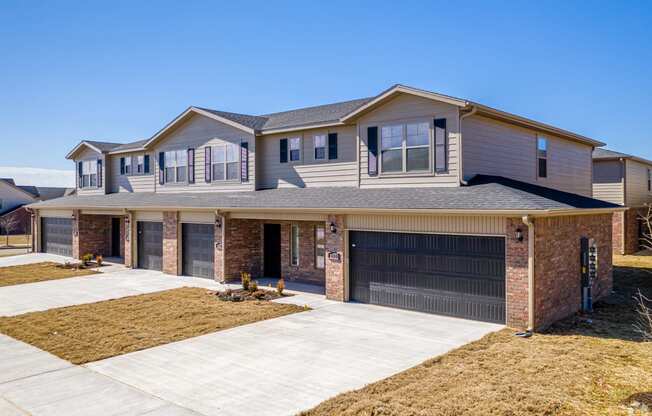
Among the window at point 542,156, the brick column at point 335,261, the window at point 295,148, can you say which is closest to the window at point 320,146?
the window at point 295,148

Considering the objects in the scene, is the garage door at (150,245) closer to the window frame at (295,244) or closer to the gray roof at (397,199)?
the gray roof at (397,199)

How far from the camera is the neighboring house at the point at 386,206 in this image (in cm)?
1174

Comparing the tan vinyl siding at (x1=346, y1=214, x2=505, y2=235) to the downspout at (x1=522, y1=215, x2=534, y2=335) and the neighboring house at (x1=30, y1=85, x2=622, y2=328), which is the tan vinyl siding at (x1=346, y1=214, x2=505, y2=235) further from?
the downspout at (x1=522, y1=215, x2=534, y2=335)

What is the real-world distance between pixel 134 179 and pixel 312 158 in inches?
515

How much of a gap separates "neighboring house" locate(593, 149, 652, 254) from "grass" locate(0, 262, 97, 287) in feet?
89.7

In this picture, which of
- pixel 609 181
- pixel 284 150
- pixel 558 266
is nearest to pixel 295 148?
pixel 284 150

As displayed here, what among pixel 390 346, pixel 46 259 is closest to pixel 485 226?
pixel 390 346

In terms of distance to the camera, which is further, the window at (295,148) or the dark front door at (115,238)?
the dark front door at (115,238)

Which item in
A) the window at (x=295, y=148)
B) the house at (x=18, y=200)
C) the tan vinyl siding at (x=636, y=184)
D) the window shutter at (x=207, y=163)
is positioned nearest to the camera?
the window at (x=295, y=148)

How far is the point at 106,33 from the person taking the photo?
17.5 metres

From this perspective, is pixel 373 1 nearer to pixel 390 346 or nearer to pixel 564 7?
pixel 564 7

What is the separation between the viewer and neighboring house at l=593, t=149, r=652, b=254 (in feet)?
86.3

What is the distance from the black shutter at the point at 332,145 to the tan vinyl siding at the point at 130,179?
36.5ft

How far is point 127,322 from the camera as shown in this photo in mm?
12156
